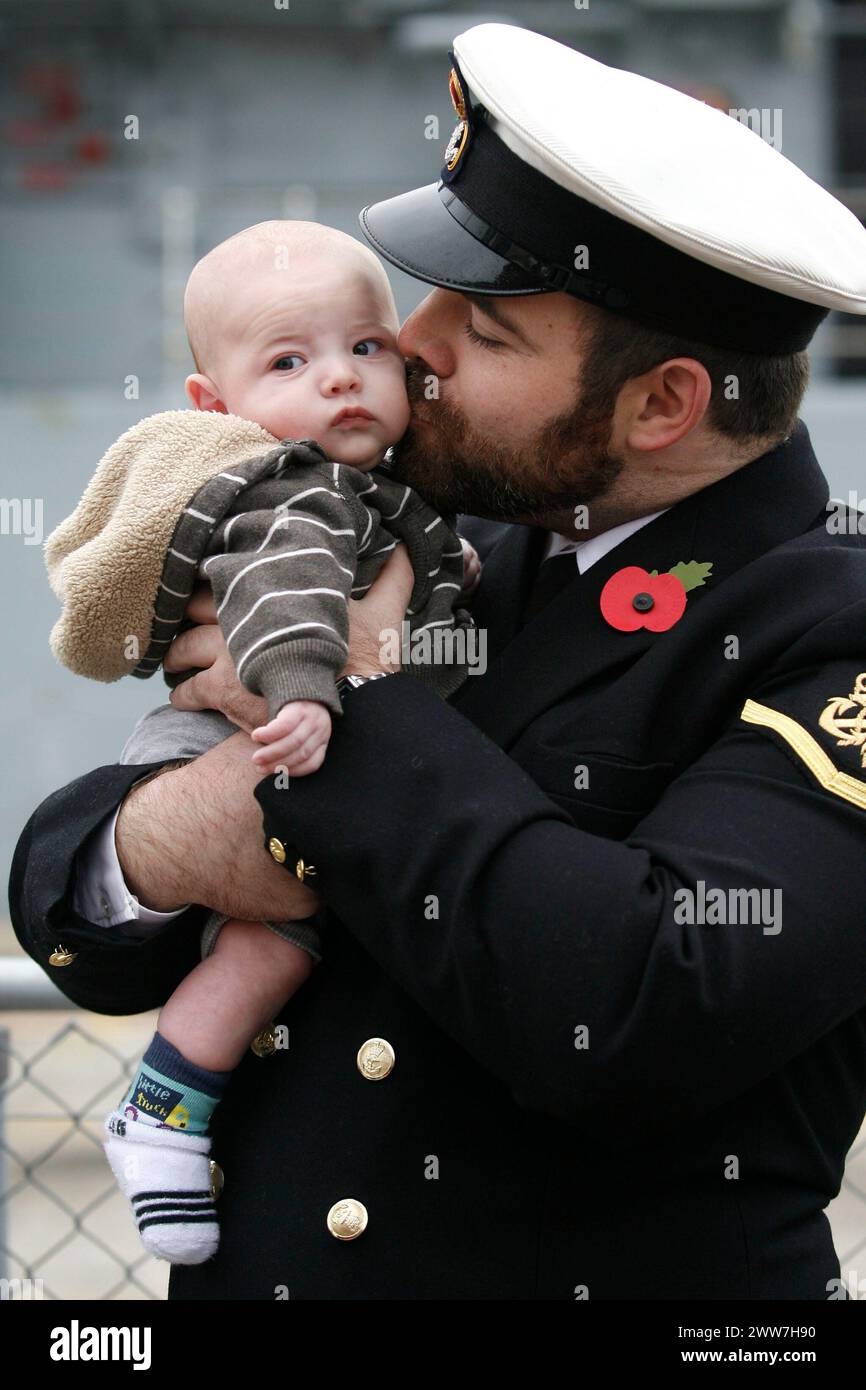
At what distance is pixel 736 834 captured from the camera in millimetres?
1346

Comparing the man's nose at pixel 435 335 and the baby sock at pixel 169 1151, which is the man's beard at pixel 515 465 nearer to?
the man's nose at pixel 435 335

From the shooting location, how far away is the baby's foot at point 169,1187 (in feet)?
5.22

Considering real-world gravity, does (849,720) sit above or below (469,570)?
below

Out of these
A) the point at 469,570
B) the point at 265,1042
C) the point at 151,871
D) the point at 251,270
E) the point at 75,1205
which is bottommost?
the point at 75,1205

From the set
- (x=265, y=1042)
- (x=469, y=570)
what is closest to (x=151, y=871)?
(x=265, y=1042)

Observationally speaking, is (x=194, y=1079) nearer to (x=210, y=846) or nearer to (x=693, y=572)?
(x=210, y=846)

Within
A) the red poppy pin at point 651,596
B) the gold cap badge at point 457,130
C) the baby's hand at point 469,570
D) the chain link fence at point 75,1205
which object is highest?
the gold cap badge at point 457,130

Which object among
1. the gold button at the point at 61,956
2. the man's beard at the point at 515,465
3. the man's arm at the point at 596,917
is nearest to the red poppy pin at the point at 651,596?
the man's beard at the point at 515,465

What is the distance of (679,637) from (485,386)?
0.36 m

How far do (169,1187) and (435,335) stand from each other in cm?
98

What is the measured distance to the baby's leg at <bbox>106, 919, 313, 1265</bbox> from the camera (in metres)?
1.60

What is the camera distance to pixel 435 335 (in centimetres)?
171

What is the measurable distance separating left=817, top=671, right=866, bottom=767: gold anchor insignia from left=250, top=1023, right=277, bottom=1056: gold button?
0.69m

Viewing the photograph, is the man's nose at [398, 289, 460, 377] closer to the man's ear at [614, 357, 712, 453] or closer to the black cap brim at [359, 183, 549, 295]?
the black cap brim at [359, 183, 549, 295]
